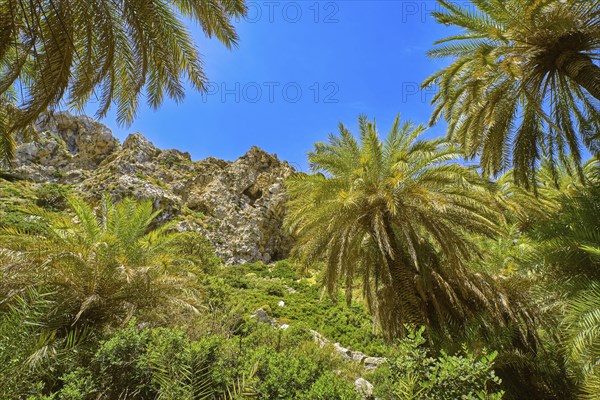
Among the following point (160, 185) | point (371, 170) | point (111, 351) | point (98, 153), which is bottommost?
point (111, 351)

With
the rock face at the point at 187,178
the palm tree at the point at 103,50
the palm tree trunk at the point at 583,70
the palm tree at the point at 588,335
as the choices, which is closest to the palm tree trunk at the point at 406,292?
the palm tree at the point at 588,335

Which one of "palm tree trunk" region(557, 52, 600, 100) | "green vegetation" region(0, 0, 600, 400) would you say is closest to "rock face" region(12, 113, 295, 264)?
"green vegetation" region(0, 0, 600, 400)

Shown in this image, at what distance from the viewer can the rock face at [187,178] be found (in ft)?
90.1

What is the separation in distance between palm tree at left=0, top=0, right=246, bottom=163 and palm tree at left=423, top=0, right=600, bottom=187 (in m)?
5.10

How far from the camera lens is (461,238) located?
27.2 feet

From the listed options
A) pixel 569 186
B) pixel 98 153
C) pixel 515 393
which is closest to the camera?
pixel 515 393

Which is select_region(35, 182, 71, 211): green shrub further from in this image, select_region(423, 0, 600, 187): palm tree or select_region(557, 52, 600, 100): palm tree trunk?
select_region(557, 52, 600, 100): palm tree trunk

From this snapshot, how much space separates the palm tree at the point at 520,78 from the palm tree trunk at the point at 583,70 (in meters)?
0.02

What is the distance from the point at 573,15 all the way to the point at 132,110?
28.0 feet

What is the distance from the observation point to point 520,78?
23.5ft

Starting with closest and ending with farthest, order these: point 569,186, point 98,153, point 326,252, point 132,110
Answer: point 132,110 → point 326,252 → point 569,186 → point 98,153

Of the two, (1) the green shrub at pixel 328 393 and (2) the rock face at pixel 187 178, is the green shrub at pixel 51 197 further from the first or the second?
(1) the green shrub at pixel 328 393

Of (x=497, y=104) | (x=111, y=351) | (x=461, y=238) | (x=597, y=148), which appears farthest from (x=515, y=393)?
(x=111, y=351)

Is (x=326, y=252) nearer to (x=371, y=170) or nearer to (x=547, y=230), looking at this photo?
(x=371, y=170)
